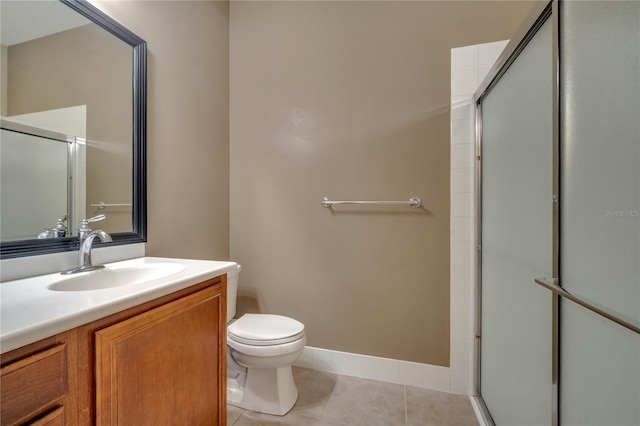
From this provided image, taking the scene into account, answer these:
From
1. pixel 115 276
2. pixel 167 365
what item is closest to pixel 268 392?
pixel 167 365

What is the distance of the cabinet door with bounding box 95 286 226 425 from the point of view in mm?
667

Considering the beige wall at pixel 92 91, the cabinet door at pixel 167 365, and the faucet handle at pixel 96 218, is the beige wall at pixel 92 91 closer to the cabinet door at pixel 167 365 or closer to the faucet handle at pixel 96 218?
the faucet handle at pixel 96 218

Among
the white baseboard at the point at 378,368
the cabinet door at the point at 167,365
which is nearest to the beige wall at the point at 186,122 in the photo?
the cabinet door at the point at 167,365

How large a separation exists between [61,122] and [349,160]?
4.60ft

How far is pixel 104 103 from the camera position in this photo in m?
1.20

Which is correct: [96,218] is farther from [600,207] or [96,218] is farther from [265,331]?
[600,207]

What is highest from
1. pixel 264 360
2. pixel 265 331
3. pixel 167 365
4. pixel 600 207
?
pixel 600 207

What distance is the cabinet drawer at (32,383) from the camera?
486mm

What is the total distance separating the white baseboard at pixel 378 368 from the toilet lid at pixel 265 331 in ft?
1.63

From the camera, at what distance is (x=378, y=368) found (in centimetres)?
173

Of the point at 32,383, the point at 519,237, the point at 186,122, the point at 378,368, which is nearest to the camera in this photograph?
the point at 32,383

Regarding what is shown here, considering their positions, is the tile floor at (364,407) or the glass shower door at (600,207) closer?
the glass shower door at (600,207)

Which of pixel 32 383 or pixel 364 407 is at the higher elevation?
pixel 32 383

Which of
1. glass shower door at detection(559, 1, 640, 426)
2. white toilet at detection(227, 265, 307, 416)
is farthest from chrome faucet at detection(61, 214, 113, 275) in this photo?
glass shower door at detection(559, 1, 640, 426)
